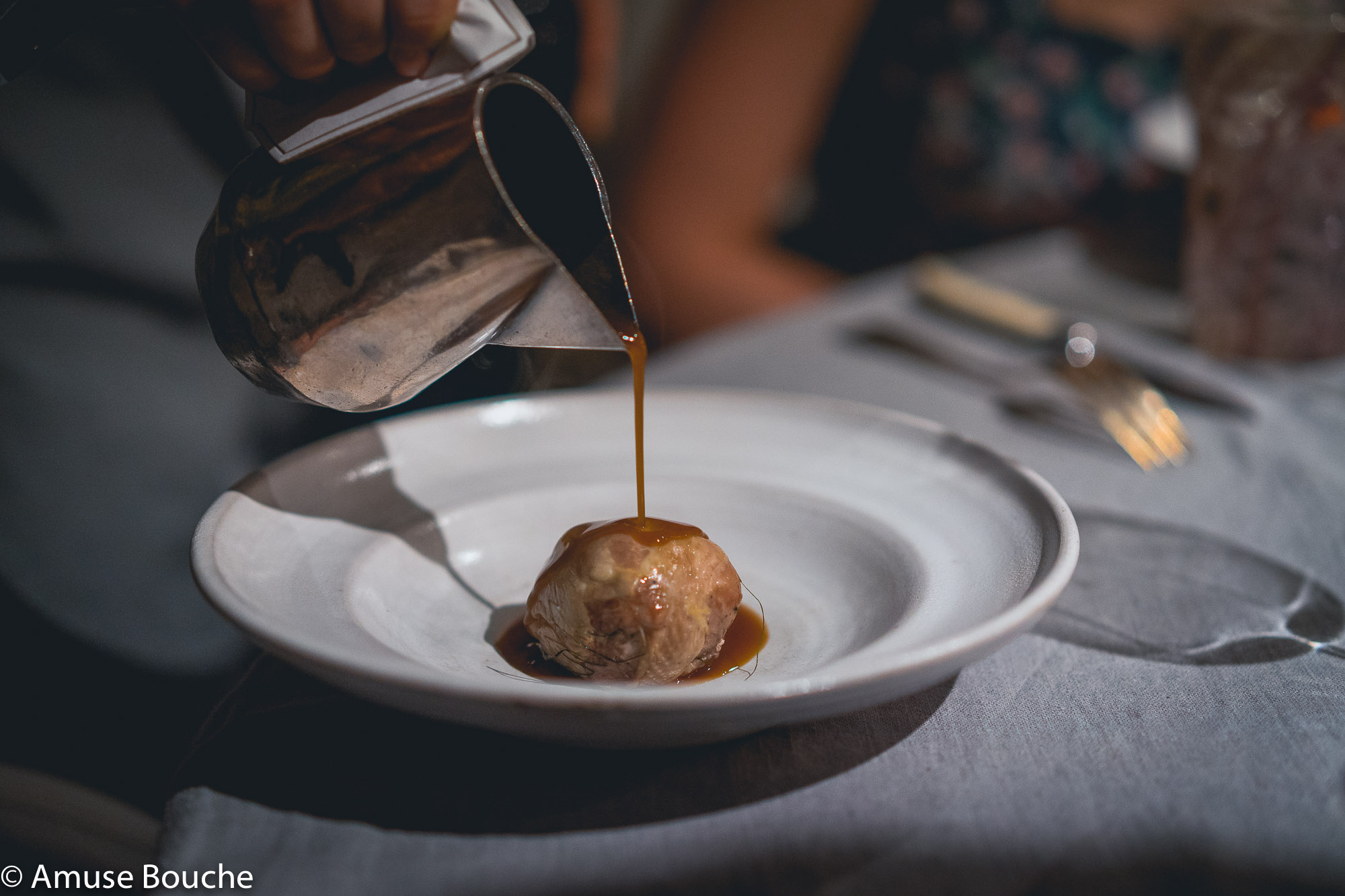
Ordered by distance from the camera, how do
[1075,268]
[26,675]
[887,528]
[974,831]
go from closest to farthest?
[974,831], [887,528], [26,675], [1075,268]

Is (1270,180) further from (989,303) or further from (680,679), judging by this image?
(680,679)

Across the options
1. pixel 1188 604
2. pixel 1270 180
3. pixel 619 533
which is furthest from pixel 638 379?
pixel 1270 180

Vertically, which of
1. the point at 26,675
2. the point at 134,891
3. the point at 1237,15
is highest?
the point at 1237,15

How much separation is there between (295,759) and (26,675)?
2.36 ft

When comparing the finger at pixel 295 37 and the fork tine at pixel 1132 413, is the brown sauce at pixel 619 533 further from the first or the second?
the fork tine at pixel 1132 413

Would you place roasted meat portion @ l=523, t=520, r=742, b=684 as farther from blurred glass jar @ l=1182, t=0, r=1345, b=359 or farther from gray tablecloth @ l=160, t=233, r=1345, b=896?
blurred glass jar @ l=1182, t=0, r=1345, b=359

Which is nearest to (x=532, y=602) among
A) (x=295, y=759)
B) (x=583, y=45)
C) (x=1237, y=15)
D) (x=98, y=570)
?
(x=295, y=759)

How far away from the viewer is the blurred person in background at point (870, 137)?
2.22 meters

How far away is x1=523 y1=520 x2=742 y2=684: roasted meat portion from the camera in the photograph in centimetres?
61

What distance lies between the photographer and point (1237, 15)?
3.45ft

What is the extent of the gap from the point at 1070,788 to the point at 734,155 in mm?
2168

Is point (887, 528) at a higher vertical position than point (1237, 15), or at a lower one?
lower

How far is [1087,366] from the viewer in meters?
1.13

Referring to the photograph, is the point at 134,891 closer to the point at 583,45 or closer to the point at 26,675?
the point at 26,675
